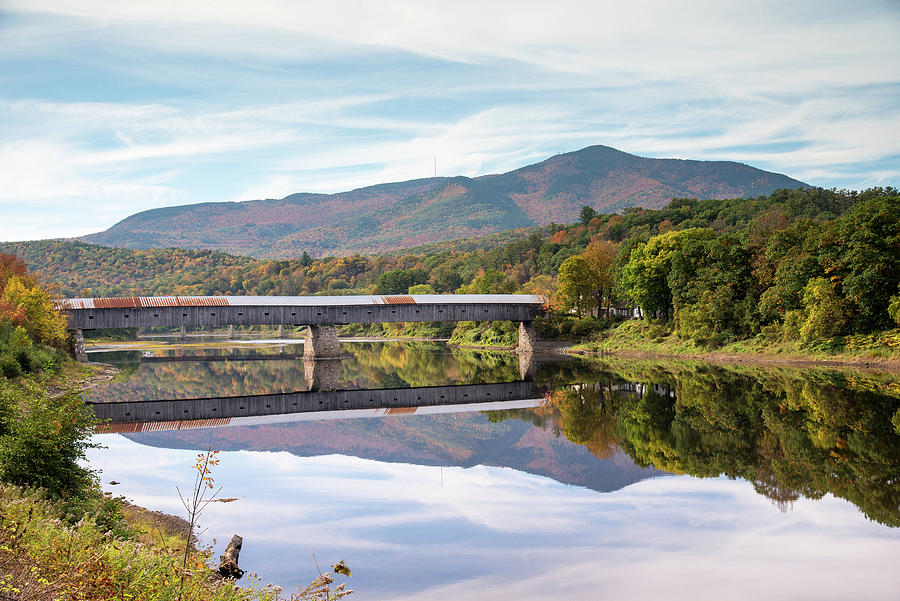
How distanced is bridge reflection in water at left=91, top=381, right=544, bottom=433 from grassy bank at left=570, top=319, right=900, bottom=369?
15657 mm

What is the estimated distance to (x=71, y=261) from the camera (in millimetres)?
153625

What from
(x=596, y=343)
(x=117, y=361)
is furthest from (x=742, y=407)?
(x=117, y=361)

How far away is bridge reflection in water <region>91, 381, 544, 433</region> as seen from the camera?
28688 mm

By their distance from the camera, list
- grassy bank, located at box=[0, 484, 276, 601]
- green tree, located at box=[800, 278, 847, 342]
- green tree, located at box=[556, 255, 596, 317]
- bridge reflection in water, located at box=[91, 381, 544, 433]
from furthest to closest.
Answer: green tree, located at box=[556, 255, 596, 317] < green tree, located at box=[800, 278, 847, 342] < bridge reflection in water, located at box=[91, 381, 544, 433] < grassy bank, located at box=[0, 484, 276, 601]

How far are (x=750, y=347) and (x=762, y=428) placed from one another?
87.2 feet

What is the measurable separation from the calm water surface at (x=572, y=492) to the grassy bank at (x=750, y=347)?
8.30 m

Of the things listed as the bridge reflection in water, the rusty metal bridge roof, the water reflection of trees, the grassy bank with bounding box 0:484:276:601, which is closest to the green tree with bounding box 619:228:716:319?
the rusty metal bridge roof

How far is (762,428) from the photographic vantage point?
21656 mm

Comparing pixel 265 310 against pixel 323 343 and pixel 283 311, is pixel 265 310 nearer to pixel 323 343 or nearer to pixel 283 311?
pixel 283 311

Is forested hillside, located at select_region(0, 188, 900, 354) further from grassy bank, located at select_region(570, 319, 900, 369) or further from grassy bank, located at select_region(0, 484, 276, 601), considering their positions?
grassy bank, located at select_region(0, 484, 276, 601)

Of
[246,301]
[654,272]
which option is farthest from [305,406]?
[654,272]

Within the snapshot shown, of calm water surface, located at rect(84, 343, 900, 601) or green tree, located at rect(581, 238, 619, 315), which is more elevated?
green tree, located at rect(581, 238, 619, 315)

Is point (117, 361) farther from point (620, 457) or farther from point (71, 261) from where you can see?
point (71, 261)

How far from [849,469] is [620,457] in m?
5.02
